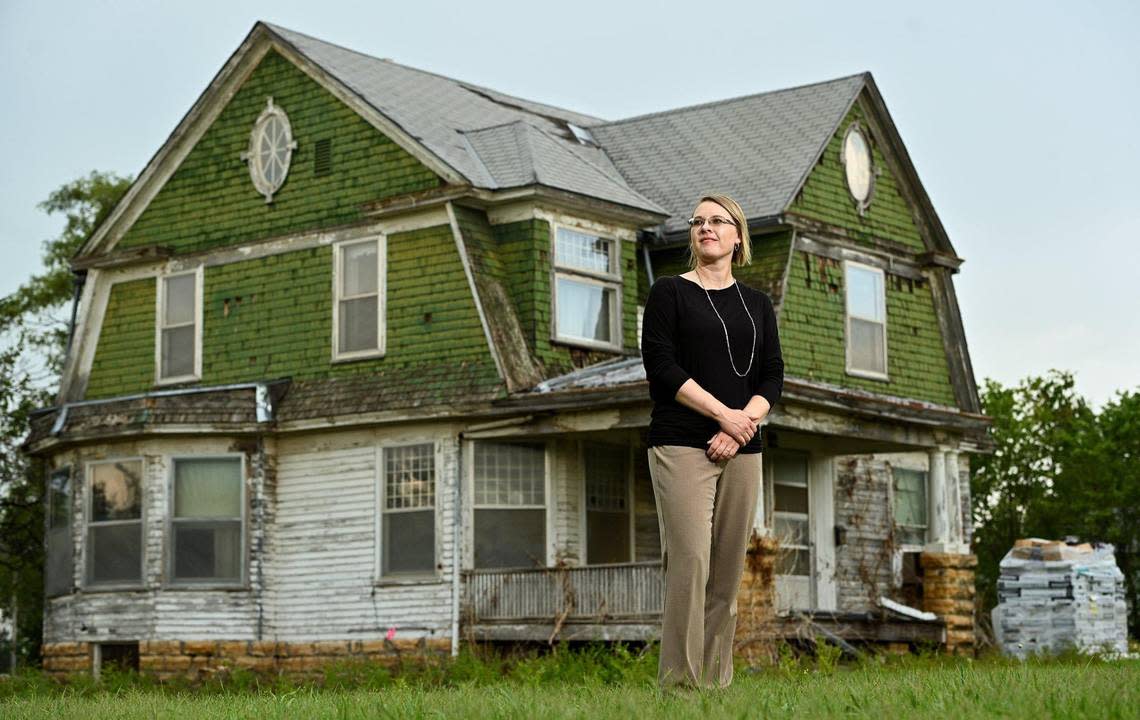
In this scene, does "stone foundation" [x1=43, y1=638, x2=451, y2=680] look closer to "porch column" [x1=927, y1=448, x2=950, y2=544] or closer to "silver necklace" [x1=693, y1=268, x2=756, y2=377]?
"porch column" [x1=927, y1=448, x2=950, y2=544]

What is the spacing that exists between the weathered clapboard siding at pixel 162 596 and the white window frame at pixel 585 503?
13.3ft

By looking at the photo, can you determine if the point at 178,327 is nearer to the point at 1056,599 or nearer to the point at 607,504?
the point at 607,504

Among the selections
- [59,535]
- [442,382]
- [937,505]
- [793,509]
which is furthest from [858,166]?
[59,535]

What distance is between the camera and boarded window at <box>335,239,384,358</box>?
2081cm

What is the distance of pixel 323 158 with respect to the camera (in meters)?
21.8

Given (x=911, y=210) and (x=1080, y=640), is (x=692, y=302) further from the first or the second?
(x=911, y=210)

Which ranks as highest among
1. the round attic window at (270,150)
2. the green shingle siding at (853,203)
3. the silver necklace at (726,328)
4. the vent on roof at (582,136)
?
the vent on roof at (582,136)

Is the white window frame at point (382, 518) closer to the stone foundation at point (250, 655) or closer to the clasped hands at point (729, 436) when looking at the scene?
the stone foundation at point (250, 655)

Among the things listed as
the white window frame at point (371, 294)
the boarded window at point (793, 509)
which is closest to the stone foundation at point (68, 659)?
the white window frame at point (371, 294)

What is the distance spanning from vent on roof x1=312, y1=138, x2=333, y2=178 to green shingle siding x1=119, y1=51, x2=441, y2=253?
0.17 feet

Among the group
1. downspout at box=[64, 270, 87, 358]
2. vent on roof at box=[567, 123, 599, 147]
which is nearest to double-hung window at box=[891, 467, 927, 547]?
vent on roof at box=[567, 123, 599, 147]

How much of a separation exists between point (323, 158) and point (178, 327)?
3.18 metres

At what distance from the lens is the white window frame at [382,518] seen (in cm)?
1962

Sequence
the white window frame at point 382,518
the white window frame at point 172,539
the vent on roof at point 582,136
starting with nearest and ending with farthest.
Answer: the white window frame at point 382,518 < the white window frame at point 172,539 < the vent on roof at point 582,136
